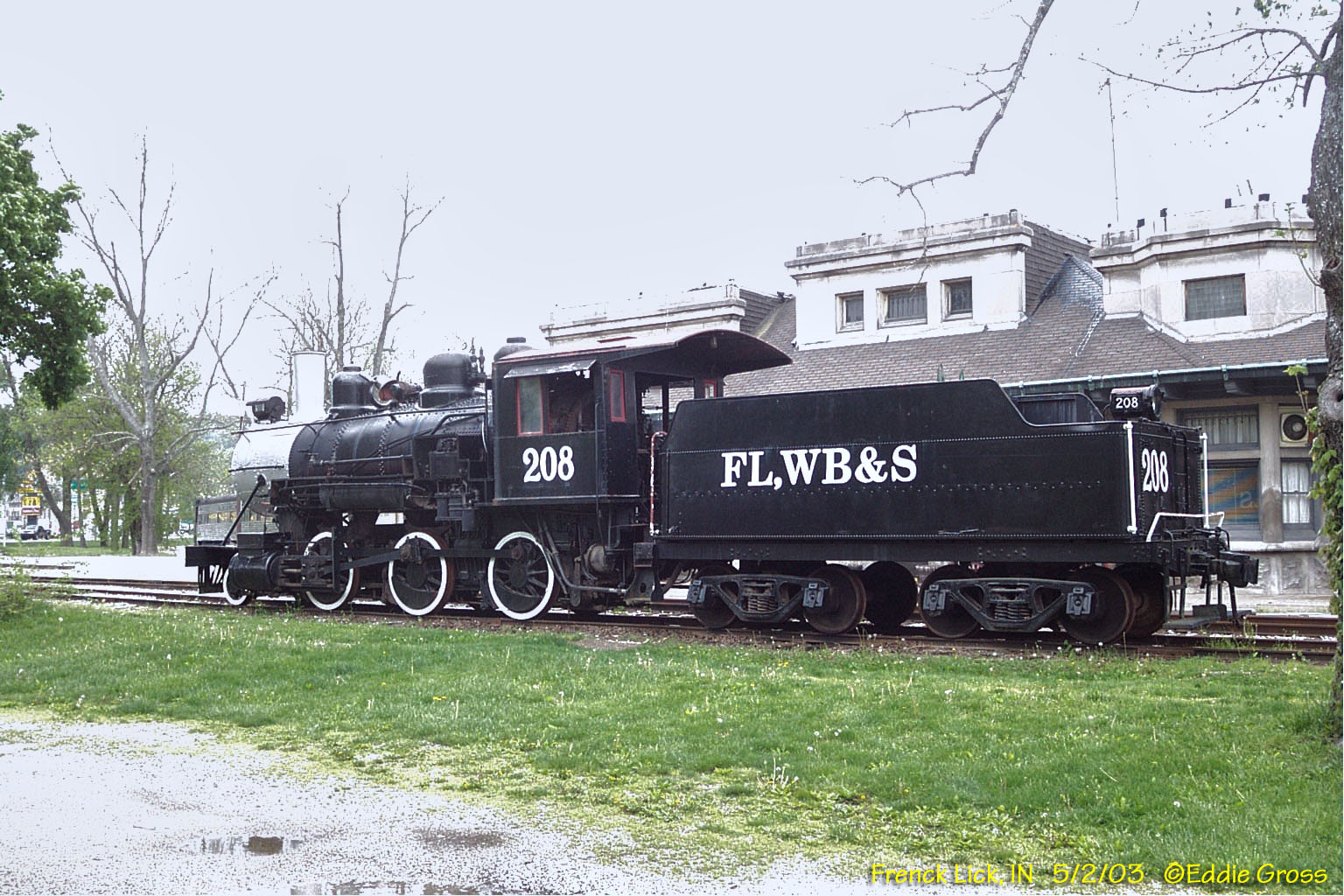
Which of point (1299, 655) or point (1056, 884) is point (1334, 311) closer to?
point (1056, 884)

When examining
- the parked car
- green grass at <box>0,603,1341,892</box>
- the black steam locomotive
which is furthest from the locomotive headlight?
the parked car

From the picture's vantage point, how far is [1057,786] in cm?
625

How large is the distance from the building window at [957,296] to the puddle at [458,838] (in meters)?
22.8

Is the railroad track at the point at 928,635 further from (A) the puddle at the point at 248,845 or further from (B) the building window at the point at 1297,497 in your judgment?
(A) the puddle at the point at 248,845

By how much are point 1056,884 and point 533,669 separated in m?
6.25

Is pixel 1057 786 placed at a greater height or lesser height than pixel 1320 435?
lesser

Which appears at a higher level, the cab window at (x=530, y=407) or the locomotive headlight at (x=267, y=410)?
the locomotive headlight at (x=267, y=410)

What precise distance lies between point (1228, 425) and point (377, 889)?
A: 19403 millimetres

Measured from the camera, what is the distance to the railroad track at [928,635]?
11.6 m

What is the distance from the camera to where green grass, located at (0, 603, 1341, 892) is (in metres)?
5.64

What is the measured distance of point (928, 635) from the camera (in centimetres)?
1330

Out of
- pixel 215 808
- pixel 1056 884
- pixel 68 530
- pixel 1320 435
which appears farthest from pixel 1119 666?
pixel 68 530

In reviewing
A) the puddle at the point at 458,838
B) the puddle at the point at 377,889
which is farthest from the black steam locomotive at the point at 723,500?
the puddle at the point at 377,889

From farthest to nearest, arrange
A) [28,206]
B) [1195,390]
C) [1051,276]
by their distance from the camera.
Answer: [1051,276] → [1195,390] → [28,206]
